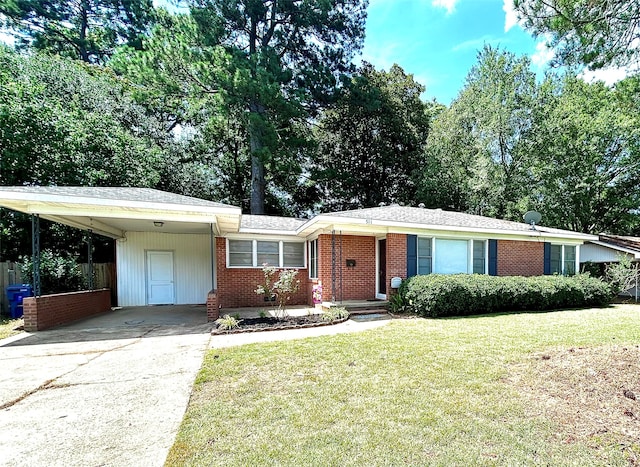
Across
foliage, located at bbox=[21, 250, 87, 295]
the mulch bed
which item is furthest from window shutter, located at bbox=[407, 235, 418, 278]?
foliage, located at bbox=[21, 250, 87, 295]

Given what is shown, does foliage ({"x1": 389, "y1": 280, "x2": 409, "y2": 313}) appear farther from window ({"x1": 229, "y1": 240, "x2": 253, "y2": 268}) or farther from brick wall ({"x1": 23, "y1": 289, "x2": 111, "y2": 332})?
brick wall ({"x1": 23, "y1": 289, "x2": 111, "y2": 332})

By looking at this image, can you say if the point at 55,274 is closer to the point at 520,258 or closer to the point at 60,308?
the point at 60,308

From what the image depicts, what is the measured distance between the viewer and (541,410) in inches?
134

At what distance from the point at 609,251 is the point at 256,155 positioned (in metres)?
17.6

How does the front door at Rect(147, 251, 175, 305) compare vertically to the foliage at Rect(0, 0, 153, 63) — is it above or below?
below

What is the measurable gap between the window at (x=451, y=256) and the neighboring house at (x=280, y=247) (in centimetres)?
3

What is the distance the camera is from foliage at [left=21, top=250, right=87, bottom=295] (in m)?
11.1

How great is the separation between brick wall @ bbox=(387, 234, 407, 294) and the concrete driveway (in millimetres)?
5659

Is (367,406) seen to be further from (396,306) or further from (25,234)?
(25,234)

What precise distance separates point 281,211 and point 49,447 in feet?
72.1

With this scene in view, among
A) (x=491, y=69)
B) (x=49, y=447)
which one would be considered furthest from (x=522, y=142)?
(x=49, y=447)

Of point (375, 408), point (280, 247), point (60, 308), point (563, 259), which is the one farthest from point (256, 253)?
point (563, 259)

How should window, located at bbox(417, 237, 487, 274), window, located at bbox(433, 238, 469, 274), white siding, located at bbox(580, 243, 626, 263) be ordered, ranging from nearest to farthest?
window, located at bbox(417, 237, 487, 274) < window, located at bbox(433, 238, 469, 274) < white siding, located at bbox(580, 243, 626, 263)

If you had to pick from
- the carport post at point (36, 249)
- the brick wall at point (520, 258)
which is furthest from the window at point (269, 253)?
the brick wall at point (520, 258)
